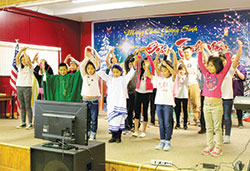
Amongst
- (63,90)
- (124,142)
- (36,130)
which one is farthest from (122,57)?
(36,130)

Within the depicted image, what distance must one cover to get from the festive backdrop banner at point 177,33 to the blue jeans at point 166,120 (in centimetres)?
359

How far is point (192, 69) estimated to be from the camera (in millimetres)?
5047

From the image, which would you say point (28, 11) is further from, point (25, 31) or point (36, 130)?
point (36, 130)

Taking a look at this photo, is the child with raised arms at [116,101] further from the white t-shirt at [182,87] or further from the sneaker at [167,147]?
the white t-shirt at [182,87]

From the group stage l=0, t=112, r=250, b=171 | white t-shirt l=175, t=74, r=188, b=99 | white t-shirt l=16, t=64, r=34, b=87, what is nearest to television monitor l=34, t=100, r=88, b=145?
stage l=0, t=112, r=250, b=171

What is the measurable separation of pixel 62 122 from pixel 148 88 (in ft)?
7.95

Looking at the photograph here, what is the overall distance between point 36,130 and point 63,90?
2069 mm

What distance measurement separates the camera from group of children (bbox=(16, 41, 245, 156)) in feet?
10.9

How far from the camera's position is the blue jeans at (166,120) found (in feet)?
11.6

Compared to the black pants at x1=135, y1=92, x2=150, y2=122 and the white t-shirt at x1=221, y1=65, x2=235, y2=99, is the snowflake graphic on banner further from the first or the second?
the white t-shirt at x1=221, y1=65, x2=235, y2=99

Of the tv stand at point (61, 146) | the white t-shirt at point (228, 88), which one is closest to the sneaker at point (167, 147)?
the white t-shirt at point (228, 88)

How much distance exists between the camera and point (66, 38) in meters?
8.73

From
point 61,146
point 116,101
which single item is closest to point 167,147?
point 116,101

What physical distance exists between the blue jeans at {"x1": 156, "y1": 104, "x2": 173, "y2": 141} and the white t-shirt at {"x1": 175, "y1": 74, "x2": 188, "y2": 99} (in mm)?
1428
